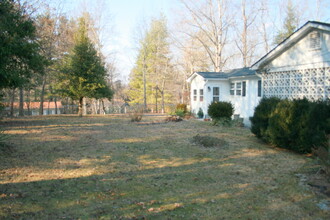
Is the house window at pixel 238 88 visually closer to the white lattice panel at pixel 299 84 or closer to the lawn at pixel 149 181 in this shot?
the white lattice panel at pixel 299 84

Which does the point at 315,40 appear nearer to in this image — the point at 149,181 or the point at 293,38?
the point at 293,38

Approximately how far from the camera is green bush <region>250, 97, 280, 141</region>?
29.8 ft

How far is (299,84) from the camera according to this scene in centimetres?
984

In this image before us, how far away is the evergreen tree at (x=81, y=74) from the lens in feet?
58.0

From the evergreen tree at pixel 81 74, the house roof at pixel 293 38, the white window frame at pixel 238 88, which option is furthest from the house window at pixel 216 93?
the evergreen tree at pixel 81 74

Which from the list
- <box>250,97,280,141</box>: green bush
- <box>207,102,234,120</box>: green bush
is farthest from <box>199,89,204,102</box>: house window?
<box>250,97,280,141</box>: green bush

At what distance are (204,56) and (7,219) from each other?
29.8m

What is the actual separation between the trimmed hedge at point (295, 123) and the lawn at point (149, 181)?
0.45 m

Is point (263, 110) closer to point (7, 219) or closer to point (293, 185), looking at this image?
point (293, 185)

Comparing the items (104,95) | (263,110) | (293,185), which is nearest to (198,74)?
(104,95)

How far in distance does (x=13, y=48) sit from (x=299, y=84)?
36.0 ft

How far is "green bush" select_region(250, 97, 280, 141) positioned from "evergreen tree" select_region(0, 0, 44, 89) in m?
9.20

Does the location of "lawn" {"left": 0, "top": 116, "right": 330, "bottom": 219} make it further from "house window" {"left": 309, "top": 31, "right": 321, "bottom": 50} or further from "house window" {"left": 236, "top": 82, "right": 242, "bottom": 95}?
"house window" {"left": 236, "top": 82, "right": 242, "bottom": 95}

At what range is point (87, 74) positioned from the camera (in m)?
18.0
